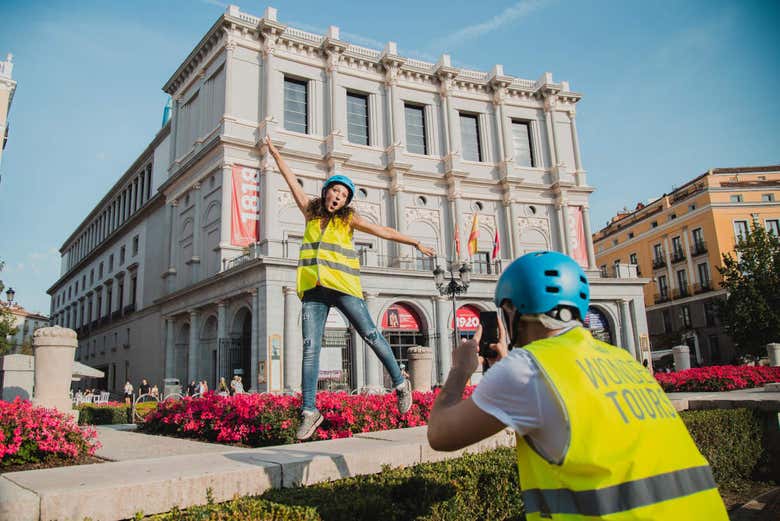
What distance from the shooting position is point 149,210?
37.9 m

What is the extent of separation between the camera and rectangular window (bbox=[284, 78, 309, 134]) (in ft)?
99.7

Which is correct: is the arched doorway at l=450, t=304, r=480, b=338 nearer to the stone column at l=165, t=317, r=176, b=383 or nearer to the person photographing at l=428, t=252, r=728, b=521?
the stone column at l=165, t=317, r=176, b=383

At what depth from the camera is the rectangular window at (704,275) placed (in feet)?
150

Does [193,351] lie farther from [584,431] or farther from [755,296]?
[755,296]

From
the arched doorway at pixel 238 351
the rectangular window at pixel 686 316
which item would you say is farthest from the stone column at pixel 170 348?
the rectangular window at pixel 686 316

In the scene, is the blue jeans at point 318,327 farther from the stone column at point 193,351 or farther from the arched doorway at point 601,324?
the arched doorway at point 601,324

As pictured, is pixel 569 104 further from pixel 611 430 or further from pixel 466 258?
pixel 611 430

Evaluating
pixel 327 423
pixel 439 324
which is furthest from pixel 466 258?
pixel 327 423

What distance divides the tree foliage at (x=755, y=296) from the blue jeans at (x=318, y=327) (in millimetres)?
36790

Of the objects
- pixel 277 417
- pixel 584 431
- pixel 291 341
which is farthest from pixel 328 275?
pixel 291 341

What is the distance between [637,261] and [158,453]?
55037 millimetres

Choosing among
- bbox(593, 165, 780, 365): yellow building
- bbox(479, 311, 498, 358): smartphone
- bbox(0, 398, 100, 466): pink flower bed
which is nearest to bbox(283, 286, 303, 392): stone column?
bbox(0, 398, 100, 466): pink flower bed

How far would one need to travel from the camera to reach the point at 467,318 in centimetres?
2947

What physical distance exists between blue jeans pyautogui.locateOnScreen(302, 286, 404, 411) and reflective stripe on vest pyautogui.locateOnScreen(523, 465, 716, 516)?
10.1ft
